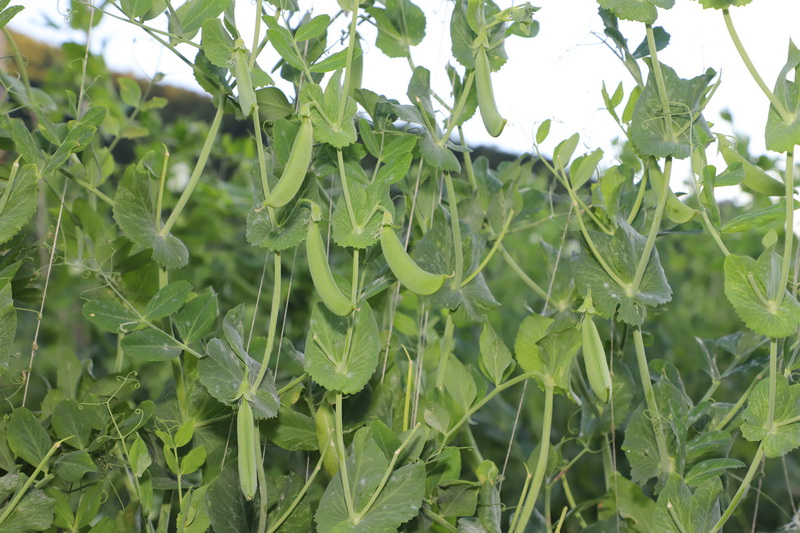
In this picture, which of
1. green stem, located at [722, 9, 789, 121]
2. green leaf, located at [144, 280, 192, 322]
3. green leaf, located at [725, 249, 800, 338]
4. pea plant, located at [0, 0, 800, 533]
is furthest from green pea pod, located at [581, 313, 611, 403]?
green leaf, located at [144, 280, 192, 322]

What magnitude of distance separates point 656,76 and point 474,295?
0.24 metres

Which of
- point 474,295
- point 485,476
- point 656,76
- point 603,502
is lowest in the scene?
point 603,502

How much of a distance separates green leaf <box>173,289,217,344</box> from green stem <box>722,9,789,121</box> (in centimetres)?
45

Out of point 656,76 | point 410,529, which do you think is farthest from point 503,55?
point 410,529

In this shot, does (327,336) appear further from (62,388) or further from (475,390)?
(62,388)

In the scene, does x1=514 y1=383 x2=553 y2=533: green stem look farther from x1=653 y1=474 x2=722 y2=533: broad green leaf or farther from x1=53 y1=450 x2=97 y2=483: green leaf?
x1=53 y1=450 x2=97 y2=483: green leaf

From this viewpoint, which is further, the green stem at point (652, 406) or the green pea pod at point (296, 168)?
the green stem at point (652, 406)

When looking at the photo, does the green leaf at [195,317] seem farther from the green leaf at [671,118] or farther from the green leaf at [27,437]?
the green leaf at [671,118]

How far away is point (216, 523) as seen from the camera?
1.87 ft

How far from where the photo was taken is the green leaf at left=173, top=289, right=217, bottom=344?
23.6 inches

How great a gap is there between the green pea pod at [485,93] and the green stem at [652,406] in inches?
9.1

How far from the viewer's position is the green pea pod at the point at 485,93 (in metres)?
0.56

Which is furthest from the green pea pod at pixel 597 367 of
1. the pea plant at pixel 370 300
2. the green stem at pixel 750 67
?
the green stem at pixel 750 67

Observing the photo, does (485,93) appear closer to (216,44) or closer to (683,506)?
(216,44)
